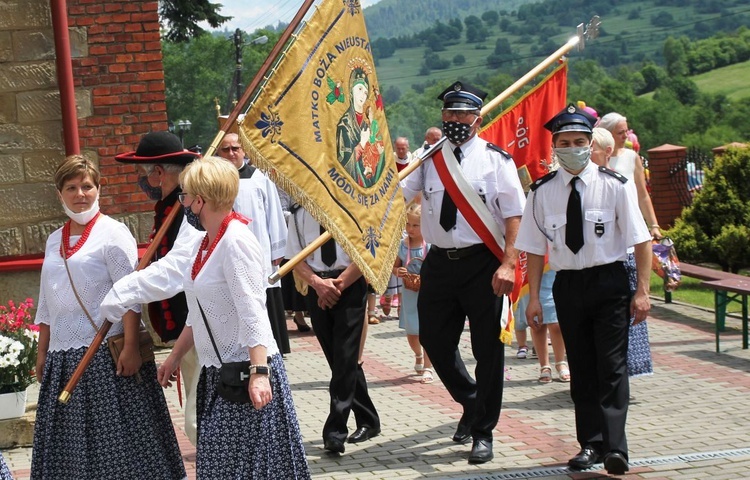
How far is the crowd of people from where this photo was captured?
5.11m

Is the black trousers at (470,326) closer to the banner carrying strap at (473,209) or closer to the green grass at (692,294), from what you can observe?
the banner carrying strap at (473,209)

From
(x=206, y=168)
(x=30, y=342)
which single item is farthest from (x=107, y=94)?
(x=206, y=168)

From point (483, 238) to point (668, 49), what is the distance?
124 meters

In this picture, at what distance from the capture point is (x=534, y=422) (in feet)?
27.0

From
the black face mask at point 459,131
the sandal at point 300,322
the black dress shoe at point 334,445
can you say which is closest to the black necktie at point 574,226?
the black face mask at point 459,131

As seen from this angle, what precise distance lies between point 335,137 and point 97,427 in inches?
74.9

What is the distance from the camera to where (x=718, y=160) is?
16.2 metres

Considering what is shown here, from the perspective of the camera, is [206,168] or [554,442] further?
[554,442]

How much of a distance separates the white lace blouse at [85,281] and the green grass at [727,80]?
109311mm

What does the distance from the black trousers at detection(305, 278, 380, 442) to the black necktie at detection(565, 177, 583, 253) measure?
1476mm

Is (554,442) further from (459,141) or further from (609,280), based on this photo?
(459,141)

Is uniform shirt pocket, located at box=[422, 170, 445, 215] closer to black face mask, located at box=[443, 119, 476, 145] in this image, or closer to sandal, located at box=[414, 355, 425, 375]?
black face mask, located at box=[443, 119, 476, 145]

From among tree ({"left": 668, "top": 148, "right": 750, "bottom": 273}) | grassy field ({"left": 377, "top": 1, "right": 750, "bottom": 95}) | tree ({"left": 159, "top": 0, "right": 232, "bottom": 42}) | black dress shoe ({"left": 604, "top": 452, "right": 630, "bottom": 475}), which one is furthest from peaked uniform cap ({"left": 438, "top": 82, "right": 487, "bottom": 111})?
grassy field ({"left": 377, "top": 1, "right": 750, "bottom": 95})

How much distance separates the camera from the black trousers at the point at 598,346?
6.62 metres
